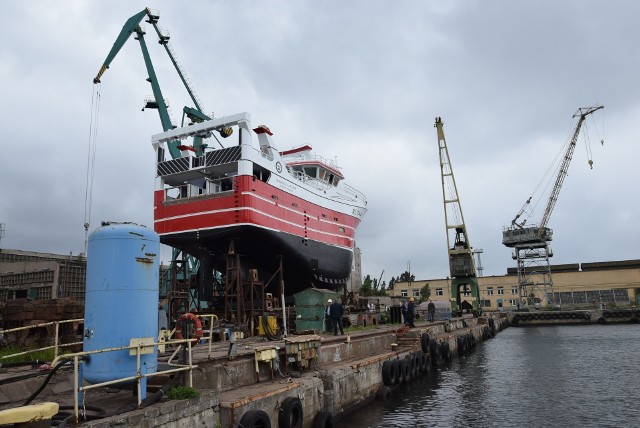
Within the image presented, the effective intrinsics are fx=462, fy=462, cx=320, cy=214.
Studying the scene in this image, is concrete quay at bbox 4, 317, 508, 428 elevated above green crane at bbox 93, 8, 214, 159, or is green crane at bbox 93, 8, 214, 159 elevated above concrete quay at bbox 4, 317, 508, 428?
green crane at bbox 93, 8, 214, 159

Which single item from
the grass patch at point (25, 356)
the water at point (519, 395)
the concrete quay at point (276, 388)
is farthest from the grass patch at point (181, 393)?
the water at point (519, 395)

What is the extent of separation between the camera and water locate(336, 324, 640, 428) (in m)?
13.1

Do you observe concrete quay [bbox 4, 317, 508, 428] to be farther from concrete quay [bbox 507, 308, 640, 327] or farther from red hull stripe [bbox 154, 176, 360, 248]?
concrete quay [bbox 507, 308, 640, 327]

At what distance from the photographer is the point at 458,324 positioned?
37.0 meters

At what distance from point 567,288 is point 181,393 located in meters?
88.0

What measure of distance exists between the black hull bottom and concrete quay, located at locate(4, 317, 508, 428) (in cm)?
896

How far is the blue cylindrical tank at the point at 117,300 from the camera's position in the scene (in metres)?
7.34

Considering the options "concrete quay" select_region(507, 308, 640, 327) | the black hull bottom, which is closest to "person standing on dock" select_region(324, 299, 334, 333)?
the black hull bottom

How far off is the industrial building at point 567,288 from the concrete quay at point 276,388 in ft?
196

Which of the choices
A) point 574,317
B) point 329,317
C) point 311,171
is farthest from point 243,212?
point 574,317

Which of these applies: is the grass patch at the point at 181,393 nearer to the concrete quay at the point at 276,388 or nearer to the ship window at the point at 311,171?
the concrete quay at the point at 276,388

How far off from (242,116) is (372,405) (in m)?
16.4

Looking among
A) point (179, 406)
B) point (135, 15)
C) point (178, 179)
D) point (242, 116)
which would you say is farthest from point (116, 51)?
point (179, 406)

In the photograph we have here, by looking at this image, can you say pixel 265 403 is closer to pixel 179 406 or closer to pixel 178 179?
pixel 179 406
